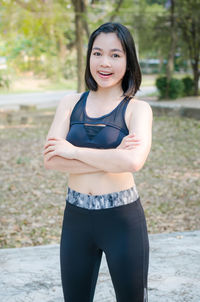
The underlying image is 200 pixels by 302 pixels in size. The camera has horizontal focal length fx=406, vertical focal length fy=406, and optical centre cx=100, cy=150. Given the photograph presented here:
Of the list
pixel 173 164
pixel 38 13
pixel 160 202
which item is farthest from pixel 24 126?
pixel 160 202

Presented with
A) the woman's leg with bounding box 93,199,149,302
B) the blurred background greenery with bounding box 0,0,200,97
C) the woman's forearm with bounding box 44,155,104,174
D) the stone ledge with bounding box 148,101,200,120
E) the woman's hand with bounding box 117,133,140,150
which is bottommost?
the stone ledge with bounding box 148,101,200,120

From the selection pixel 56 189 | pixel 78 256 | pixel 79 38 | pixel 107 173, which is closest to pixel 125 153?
pixel 107 173

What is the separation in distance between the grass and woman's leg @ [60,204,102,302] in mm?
2431

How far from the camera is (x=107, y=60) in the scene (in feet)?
5.98

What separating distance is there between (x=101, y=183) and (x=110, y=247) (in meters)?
0.28

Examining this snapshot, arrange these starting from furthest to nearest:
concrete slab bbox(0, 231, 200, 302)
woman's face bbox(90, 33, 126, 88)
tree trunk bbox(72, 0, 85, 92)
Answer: tree trunk bbox(72, 0, 85, 92)
concrete slab bbox(0, 231, 200, 302)
woman's face bbox(90, 33, 126, 88)

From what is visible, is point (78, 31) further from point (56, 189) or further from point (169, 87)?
point (56, 189)

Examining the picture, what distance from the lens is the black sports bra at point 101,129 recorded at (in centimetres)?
177

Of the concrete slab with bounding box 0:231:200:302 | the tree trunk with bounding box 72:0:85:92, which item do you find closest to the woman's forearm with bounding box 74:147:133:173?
the concrete slab with bounding box 0:231:200:302

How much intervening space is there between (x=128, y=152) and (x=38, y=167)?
539cm

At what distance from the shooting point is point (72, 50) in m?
27.3

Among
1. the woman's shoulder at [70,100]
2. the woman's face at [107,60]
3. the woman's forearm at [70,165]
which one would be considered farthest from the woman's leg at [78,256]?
the woman's face at [107,60]

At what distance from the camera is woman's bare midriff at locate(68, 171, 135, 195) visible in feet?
Answer: 5.90

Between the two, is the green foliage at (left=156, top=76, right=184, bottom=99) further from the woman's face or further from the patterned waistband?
the patterned waistband
